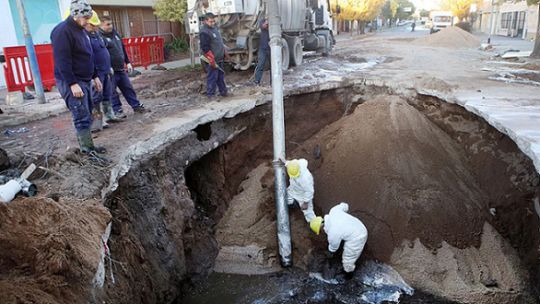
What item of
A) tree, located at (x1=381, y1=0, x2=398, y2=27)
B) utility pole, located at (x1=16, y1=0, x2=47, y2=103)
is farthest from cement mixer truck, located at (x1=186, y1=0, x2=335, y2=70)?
tree, located at (x1=381, y1=0, x2=398, y2=27)

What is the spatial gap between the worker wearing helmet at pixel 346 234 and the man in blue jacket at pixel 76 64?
10.4 feet

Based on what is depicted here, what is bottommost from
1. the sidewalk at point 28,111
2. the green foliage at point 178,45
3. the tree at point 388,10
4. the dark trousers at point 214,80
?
the sidewalk at point 28,111

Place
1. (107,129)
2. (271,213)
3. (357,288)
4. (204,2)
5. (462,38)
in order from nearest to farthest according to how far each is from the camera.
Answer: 1. (357,288)
2. (107,129)
3. (271,213)
4. (204,2)
5. (462,38)

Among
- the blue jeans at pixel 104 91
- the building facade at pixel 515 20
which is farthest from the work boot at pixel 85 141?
the building facade at pixel 515 20

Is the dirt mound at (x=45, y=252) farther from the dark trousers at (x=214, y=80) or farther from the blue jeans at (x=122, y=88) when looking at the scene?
the dark trousers at (x=214, y=80)

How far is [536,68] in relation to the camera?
482 inches

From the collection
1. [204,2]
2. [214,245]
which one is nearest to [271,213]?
[214,245]

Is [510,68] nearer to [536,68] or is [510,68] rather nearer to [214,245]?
[536,68]

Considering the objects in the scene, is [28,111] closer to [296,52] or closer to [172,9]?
[296,52]


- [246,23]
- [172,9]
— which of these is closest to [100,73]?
[246,23]

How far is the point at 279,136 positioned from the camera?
5992 mm

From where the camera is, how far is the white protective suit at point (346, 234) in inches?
215

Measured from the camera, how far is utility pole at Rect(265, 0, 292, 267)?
589cm

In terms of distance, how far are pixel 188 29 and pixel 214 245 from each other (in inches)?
276
